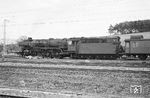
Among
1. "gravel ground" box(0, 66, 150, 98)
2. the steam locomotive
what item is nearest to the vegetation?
the steam locomotive

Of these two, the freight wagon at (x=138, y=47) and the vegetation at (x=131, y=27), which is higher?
the vegetation at (x=131, y=27)

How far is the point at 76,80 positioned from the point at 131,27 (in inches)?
2381

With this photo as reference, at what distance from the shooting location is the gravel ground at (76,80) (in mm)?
8949

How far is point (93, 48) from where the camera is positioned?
23516 millimetres

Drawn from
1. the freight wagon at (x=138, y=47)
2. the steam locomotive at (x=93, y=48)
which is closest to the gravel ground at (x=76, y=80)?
the steam locomotive at (x=93, y=48)

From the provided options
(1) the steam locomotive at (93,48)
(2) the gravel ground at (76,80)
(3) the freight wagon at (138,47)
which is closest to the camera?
(2) the gravel ground at (76,80)

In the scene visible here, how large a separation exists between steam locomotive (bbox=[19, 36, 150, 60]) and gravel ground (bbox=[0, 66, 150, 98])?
1248 centimetres

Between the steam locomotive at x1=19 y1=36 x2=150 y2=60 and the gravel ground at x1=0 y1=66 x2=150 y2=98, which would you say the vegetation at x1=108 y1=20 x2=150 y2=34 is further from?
the gravel ground at x1=0 y1=66 x2=150 y2=98

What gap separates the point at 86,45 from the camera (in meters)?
24.2

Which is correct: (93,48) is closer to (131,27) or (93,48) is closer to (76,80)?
(76,80)

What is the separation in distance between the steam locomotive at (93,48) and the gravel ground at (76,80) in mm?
12482

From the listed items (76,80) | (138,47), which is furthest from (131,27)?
(76,80)

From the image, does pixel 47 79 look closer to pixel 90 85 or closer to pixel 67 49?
pixel 90 85

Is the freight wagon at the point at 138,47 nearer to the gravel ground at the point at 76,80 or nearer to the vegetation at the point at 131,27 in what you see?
the gravel ground at the point at 76,80
